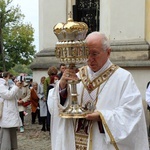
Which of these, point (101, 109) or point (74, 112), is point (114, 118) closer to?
point (101, 109)

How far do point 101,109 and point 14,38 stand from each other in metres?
36.0

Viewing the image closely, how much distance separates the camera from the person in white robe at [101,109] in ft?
11.7

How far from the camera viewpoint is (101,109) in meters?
3.71

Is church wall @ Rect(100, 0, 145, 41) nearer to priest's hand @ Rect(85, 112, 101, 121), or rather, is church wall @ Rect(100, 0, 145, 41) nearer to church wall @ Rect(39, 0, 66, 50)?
church wall @ Rect(39, 0, 66, 50)

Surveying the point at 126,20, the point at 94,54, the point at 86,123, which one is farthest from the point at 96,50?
the point at 126,20

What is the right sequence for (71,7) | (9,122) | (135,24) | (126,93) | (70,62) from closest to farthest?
(70,62) → (126,93) → (9,122) → (135,24) → (71,7)

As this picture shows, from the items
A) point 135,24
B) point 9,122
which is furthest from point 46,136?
point 135,24

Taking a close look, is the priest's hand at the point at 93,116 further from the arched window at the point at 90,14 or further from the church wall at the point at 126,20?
the arched window at the point at 90,14

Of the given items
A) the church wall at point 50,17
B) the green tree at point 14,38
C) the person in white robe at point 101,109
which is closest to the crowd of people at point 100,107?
the person in white robe at point 101,109

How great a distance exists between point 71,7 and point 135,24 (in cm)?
Result: 233

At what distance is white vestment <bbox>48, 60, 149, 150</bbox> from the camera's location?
356 cm

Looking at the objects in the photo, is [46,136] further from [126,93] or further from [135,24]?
[126,93]

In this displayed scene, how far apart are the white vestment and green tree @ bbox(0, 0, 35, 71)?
111 feet

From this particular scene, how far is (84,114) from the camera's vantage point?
3.50 m
